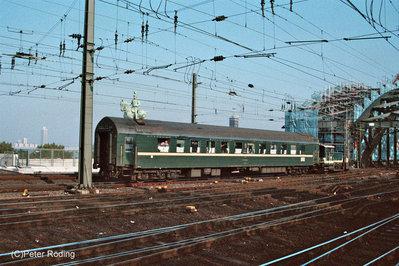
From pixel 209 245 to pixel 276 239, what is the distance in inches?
78.9

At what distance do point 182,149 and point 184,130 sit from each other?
1233mm

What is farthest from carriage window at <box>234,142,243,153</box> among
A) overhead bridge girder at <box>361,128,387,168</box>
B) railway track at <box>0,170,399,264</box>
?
Answer: overhead bridge girder at <box>361,128,387,168</box>

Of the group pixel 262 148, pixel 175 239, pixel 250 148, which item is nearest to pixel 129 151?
pixel 250 148

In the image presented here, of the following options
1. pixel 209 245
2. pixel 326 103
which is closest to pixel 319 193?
pixel 209 245

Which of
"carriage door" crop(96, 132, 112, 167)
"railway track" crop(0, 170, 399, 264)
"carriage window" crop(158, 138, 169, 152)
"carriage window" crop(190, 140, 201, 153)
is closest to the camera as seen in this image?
"railway track" crop(0, 170, 399, 264)

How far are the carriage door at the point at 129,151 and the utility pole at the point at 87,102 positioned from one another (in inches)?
121

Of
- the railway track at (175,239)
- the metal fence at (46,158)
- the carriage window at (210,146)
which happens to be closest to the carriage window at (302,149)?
the carriage window at (210,146)

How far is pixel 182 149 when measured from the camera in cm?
2245

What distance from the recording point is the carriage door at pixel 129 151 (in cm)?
2022

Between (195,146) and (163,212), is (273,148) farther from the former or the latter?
(163,212)

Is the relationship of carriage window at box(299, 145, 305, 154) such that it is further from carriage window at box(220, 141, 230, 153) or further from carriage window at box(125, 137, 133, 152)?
carriage window at box(125, 137, 133, 152)

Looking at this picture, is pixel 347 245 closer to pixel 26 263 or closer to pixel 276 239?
pixel 276 239

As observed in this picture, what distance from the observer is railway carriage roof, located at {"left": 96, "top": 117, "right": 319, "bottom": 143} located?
2061 centimetres

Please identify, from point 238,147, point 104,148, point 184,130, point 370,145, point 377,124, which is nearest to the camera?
point 104,148
